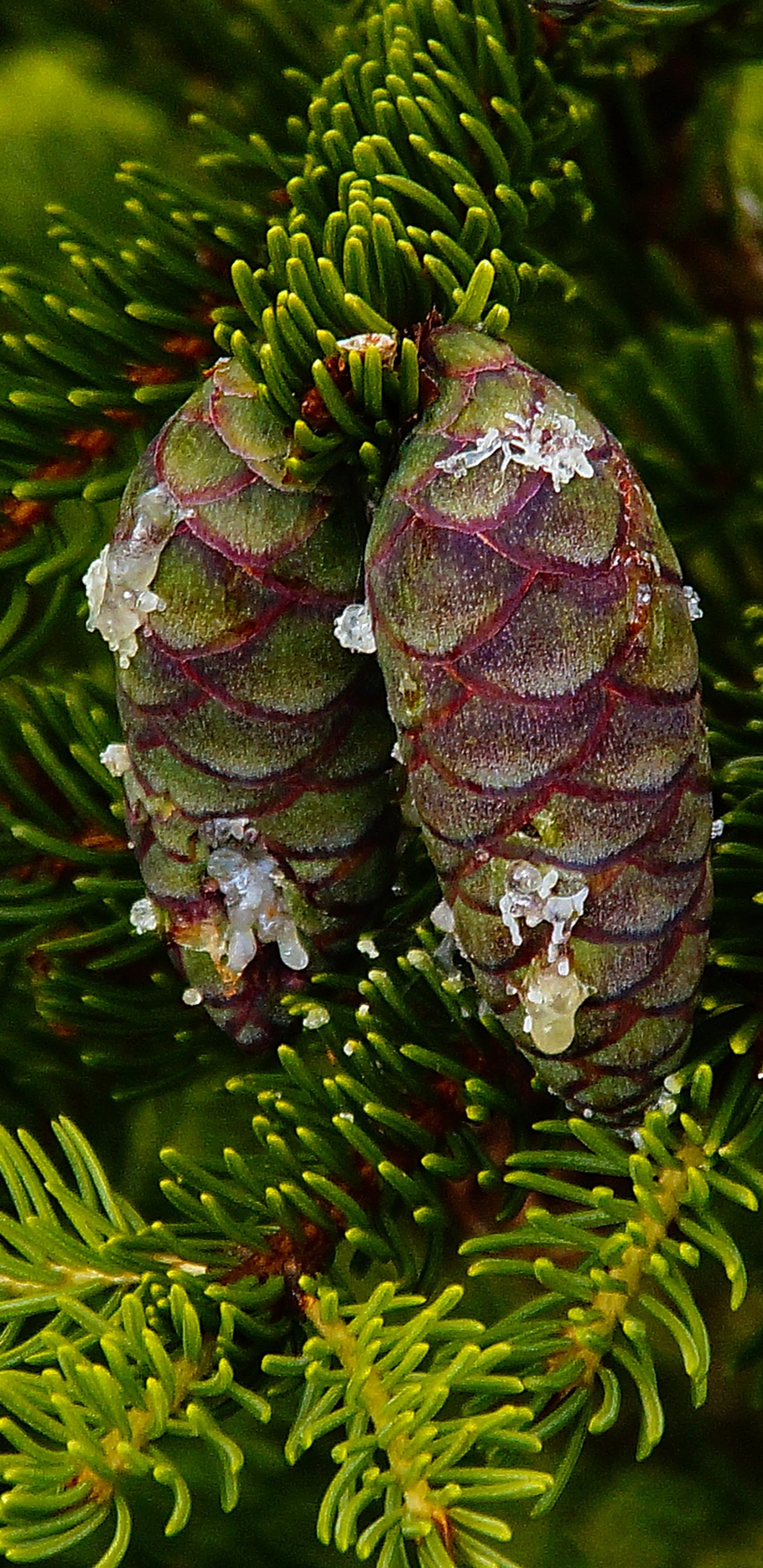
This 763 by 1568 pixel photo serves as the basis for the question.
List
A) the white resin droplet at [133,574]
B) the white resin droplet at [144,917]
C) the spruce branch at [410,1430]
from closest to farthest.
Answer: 1. the spruce branch at [410,1430]
2. the white resin droplet at [133,574]
3. the white resin droplet at [144,917]

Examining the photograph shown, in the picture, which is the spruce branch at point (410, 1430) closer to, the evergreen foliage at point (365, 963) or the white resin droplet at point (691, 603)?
the evergreen foliage at point (365, 963)

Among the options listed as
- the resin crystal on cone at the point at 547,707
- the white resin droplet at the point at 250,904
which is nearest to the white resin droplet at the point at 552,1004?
the resin crystal on cone at the point at 547,707

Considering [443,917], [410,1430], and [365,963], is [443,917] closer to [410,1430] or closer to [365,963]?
[365,963]

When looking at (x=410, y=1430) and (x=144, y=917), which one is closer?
(x=410, y=1430)

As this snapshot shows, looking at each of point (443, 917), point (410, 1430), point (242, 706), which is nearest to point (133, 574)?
point (242, 706)

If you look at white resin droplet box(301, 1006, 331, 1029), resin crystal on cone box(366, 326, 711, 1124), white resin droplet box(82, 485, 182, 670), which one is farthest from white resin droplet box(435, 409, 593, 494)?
white resin droplet box(301, 1006, 331, 1029)

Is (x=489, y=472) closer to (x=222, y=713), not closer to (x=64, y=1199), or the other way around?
(x=222, y=713)

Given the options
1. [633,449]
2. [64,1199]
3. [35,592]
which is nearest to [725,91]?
[633,449]
